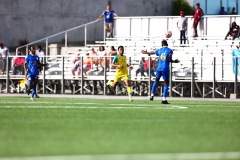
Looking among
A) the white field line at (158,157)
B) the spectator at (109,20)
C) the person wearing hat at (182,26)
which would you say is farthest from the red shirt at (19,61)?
the white field line at (158,157)

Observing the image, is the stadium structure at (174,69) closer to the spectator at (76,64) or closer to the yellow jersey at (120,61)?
the spectator at (76,64)

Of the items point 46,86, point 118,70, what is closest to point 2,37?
point 46,86

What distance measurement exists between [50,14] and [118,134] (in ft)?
123

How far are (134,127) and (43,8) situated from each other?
35.8 metres

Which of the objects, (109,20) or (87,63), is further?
(109,20)

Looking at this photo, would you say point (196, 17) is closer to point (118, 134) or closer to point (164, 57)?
point (164, 57)

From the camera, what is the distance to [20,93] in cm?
3819

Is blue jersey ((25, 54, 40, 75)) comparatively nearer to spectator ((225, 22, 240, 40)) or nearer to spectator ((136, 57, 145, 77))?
spectator ((136, 57, 145, 77))

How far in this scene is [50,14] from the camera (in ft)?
174

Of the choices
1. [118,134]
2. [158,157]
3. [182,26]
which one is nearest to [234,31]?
[182,26]

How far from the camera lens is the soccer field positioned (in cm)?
1327

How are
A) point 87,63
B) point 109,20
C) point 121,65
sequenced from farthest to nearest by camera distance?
point 109,20, point 87,63, point 121,65

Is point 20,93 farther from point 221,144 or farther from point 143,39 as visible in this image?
point 221,144

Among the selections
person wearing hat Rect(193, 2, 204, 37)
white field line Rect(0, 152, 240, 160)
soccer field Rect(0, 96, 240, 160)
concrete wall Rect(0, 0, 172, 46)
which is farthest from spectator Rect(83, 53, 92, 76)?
white field line Rect(0, 152, 240, 160)
